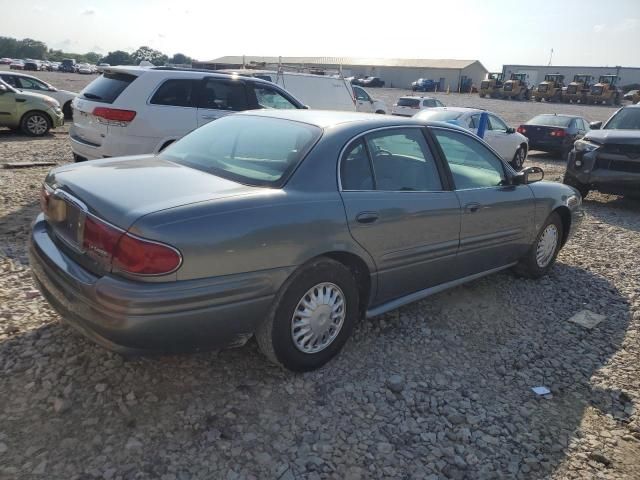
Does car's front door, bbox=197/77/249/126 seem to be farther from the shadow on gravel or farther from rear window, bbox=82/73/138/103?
the shadow on gravel

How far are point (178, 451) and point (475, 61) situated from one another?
284ft

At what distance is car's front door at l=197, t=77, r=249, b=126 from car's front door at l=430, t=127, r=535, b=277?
13.7 ft

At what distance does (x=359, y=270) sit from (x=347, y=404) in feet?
2.76

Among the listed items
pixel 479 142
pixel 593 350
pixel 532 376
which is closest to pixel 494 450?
pixel 532 376

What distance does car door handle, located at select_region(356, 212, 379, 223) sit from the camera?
10.5ft

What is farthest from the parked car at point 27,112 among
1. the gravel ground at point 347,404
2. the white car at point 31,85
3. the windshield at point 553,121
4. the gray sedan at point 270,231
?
the windshield at point 553,121

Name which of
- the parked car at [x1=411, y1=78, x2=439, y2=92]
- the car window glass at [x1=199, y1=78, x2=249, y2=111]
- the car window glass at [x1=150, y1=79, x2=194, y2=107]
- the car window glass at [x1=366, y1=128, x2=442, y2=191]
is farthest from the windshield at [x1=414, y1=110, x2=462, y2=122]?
the parked car at [x1=411, y1=78, x2=439, y2=92]

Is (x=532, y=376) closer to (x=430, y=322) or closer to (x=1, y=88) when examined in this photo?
(x=430, y=322)

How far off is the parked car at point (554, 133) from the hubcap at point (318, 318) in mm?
13898

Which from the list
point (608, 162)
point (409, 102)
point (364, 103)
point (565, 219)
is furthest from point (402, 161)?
point (409, 102)

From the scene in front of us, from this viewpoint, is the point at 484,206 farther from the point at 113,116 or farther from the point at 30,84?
the point at 30,84

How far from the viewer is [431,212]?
3.67m

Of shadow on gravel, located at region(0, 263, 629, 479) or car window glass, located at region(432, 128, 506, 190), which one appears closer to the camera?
shadow on gravel, located at region(0, 263, 629, 479)

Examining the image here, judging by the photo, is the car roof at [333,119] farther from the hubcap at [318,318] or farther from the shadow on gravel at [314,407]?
the shadow on gravel at [314,407]
